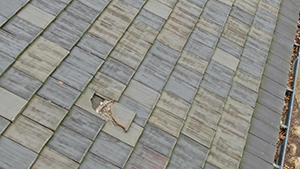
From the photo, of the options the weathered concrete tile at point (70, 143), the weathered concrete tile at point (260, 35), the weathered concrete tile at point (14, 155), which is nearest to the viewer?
the weathered concrete tile at point (14, 155)

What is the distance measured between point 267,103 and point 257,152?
1.05 meters

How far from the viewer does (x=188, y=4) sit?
202 inches

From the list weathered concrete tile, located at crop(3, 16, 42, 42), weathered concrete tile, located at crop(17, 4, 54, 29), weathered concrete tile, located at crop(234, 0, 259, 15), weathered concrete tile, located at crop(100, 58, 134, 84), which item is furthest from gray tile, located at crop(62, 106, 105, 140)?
weathered concrete tile, located at crop(234, 0, 259, 15)

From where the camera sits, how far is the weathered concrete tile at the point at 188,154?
3.72 meters

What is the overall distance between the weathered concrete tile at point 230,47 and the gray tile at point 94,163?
3.13 m

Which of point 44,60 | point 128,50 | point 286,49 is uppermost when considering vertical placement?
point 286,49

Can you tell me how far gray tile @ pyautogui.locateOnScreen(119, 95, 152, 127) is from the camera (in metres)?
3.71

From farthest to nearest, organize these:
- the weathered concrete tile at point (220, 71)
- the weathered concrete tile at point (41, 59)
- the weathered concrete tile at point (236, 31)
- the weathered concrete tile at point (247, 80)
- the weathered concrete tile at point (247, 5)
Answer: the weathered concrete tile at point (247, 5) < the weathered concrete tile at point (236, 31) < the weathered concrete tile at point (247, 80) < the weathered concrete tile at point (220, 71) < the weathered concrete tile at point (41, 59)

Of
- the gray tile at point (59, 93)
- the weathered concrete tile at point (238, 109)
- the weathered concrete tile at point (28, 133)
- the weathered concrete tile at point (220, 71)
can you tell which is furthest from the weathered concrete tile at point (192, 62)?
the weathered concrete tile at point (28, 133)

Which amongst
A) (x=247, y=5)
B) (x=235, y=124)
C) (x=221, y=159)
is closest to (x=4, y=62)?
(x=221, y=159)

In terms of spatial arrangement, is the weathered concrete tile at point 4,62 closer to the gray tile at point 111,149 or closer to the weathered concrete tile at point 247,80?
the gray tile at point 111,149

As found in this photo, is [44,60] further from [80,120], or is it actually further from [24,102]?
[80,120]

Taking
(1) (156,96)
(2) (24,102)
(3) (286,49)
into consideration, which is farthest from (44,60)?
(3) (286,49)

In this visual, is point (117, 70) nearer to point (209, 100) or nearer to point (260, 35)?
point (209, 100)
